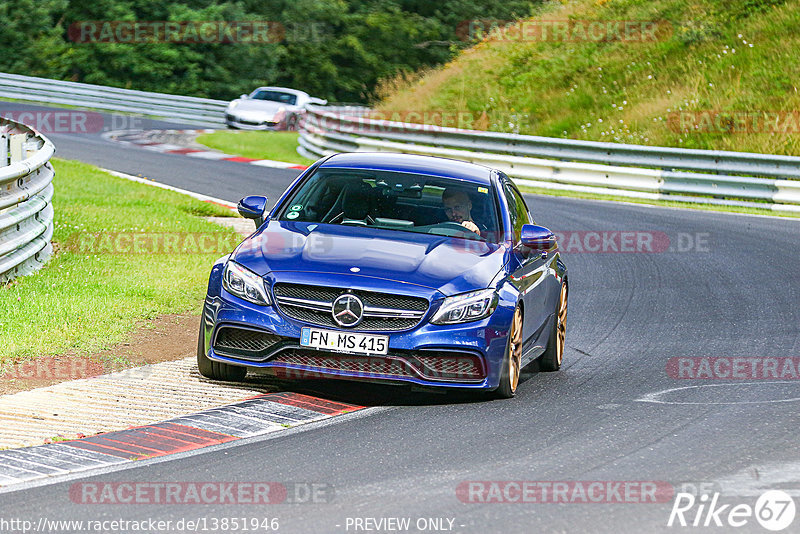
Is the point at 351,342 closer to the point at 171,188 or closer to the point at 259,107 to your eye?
the point at 171,188

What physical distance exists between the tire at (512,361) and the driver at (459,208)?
3.03 feet

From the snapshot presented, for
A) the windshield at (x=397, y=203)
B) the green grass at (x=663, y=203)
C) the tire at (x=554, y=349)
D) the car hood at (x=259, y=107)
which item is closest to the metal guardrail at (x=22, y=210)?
the windshield at (x=397, y=203)

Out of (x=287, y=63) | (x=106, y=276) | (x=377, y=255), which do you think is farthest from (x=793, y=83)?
(x=287, y=63)

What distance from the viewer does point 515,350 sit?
326 inches

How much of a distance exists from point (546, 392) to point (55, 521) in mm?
4174

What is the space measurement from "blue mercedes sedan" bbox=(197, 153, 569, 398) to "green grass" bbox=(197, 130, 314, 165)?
18481 mm

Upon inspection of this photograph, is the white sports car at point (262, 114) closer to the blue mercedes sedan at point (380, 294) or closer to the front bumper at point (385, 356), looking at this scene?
the blue mercedes sedan at point (380, 294)

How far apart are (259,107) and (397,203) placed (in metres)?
28.1

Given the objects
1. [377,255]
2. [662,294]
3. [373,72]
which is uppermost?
[377,255]

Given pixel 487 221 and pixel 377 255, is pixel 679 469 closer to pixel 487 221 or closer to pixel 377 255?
pixel 377 255

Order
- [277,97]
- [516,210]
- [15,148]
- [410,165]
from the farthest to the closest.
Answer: [277,97] → [15,148] → [516,210] → [410,165]

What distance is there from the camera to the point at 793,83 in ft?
94.4

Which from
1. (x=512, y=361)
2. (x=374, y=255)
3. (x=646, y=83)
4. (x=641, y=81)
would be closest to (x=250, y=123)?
(x=641, y=81)

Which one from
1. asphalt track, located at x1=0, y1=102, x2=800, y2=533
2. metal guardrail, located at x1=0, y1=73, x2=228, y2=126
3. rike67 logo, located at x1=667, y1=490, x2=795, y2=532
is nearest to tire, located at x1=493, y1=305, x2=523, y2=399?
asphalt track, located at x1=0, y1=102, x2=800, y2=533
